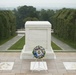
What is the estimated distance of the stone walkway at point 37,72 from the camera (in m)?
9.39

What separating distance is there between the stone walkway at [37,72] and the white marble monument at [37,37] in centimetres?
40

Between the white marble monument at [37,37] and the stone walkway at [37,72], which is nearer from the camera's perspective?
the stone walkway at [37,72]

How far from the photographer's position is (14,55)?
39.9 ft

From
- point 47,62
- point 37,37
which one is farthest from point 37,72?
point 37,37

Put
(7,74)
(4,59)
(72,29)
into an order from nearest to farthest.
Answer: (7,74), (4,59), (72,29)

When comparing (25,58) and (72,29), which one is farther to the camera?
(72,29)

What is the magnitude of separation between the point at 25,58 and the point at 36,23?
1.79 m

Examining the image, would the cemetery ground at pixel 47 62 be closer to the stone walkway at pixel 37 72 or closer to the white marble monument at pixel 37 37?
the stone walkway at pixel 37 72

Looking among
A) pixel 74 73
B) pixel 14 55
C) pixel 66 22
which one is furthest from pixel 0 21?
pixel 74 73

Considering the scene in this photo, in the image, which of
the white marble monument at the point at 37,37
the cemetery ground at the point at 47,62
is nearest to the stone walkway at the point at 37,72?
the cemetery ground at the point at 47,62

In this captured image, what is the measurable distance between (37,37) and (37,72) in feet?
8.10

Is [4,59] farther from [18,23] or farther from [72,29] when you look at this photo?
[18,23]

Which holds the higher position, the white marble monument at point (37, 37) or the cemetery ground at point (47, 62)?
the white marble monument at point (37, 37)

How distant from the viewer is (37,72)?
9.39 m
